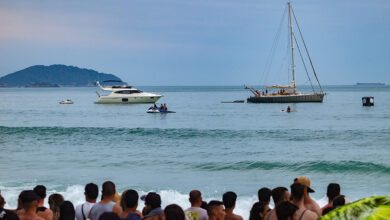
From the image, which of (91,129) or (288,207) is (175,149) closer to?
Answer: (91,129)

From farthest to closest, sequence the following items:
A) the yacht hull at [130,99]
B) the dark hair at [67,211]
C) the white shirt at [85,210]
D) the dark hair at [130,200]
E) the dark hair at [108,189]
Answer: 1. the yacht hull at [130,99]
2. the white shirt at [85,210]
3. the dark hair at [108,189]
4. the dark hair at [67,211]
5. the dark hair at [130,200]

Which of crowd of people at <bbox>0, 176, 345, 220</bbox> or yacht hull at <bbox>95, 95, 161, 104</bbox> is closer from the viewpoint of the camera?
crowd of people at <bbox>0, 176, 345, 220</bbox>

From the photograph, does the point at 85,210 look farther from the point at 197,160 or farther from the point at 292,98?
the point at 292,98

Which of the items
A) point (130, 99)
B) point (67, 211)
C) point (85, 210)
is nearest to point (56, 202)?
point (85, 210)

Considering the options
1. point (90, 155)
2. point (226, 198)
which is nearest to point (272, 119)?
point (90, 155)

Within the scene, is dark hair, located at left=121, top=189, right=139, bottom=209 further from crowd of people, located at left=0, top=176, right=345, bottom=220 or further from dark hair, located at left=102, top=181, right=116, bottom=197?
→ dark hair, located at left=102, top=181, right=116, bottom=197

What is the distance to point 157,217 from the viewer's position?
16.9 feet

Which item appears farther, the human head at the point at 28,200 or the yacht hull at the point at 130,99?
the yacht hull at the point at 130,99

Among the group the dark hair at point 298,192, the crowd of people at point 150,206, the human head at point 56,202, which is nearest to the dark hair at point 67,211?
the crowd of people at point 150,206

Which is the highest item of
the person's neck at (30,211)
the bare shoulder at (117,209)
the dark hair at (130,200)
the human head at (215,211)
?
the dark hair at (130,200)

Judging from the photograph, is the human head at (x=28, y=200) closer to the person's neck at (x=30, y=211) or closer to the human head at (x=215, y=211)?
the person's neck at (x=30, y=211)

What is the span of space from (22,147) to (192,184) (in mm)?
16430

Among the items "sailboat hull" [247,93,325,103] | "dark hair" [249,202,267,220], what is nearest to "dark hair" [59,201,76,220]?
"dark hair" [249,202,267,220]

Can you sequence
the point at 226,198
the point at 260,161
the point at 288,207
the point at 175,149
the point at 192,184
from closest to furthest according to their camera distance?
the point at 288,207 → the point at 226,198 → the point at 192,184 → the point at 260,161 → the point at 175,149
